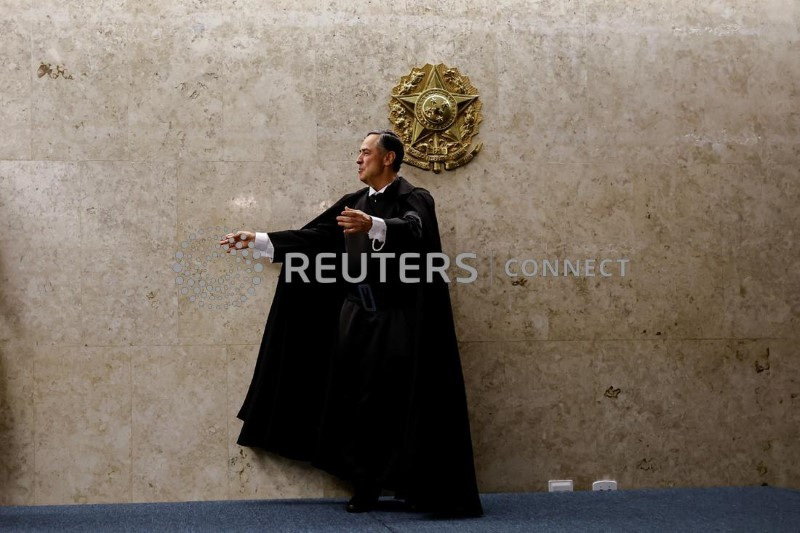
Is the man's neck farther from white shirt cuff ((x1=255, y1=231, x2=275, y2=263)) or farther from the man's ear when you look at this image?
white shirt cuff ((x1=255, y1=231, x2=275, y2=263))

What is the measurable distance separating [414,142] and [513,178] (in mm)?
598

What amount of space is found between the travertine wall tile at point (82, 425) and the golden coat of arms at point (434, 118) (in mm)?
1965

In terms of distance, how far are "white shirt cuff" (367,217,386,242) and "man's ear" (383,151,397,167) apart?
18.6 inches

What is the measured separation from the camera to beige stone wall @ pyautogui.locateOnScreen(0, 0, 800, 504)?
500 cm

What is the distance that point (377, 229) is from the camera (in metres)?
4.52

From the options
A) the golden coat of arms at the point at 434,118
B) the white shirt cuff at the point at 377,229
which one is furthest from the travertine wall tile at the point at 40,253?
the golden coat of arms at the point at 434,118

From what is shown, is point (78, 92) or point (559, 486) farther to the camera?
point (559, 486)

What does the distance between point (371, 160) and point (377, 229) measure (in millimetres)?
506

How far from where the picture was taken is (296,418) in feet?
16.2

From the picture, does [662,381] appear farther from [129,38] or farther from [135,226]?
[129,38]

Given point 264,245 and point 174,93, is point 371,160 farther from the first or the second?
point 174,93

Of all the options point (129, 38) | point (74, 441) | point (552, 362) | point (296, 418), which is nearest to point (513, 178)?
point (552, 362)

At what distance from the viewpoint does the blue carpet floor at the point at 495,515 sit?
165 inches

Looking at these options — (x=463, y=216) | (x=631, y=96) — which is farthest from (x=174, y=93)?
(x=631, y=96)
